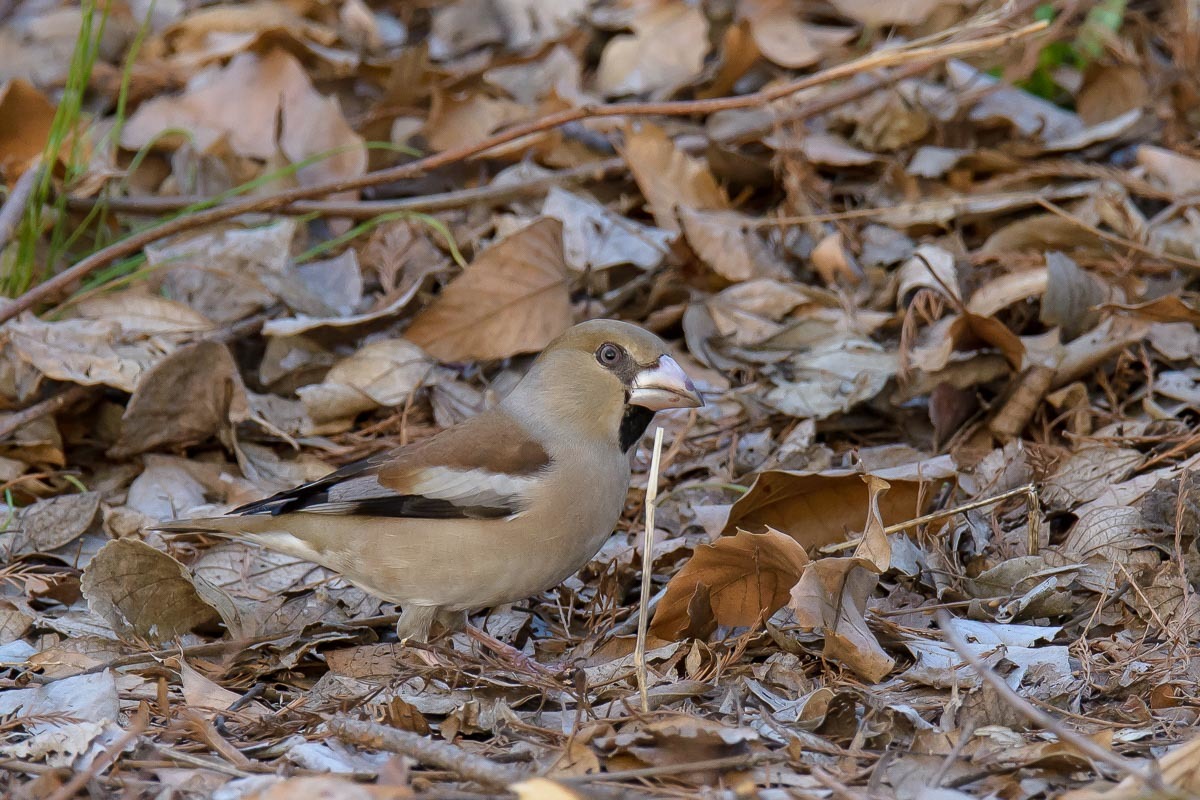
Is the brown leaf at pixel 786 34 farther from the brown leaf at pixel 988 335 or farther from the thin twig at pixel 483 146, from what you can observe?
the brown leaf at pixel 988 335

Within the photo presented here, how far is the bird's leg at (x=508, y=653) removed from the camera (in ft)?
12.1

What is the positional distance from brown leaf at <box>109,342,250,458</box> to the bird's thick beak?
1.57 meters

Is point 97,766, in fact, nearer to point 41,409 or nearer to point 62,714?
point 62,714

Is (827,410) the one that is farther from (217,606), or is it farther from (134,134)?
(134,134)

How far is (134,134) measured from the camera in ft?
20.6

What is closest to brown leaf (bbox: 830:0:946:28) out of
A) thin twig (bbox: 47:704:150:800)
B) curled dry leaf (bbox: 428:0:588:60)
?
curled dry leaf (bbox: 428:0:588:60)

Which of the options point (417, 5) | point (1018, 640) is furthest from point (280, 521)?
point (417, 5)

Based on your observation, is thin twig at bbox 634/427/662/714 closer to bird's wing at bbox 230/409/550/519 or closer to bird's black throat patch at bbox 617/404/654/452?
bird's wing at bbox 230/409/550/519

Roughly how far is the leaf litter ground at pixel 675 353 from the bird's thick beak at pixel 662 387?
0.37 metres

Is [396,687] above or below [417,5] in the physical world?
below

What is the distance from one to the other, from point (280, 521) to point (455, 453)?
0.60 m

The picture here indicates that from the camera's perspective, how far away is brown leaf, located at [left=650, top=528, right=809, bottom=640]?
11.3ft

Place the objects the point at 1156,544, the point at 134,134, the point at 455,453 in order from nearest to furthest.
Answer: the point at 1156,544
the point at 455,453
the point at 134,134

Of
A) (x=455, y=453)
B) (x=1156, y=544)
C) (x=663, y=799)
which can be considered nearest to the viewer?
(x=663, y=799)
